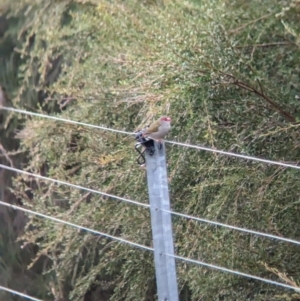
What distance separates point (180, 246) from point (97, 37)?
126 cm

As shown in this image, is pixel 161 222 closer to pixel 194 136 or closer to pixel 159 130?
pixel 159 130

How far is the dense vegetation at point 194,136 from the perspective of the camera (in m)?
2.32

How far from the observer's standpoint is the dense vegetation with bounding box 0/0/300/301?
2.32 meters

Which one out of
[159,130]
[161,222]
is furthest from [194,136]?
[161,222]

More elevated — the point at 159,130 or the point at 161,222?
the point at 159,130

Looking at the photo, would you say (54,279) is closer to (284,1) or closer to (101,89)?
(101,89)

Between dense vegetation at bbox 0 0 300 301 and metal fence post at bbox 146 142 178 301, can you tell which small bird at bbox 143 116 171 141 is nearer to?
metal fence post at bbox 146 142 178 301

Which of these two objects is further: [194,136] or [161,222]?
[194,136]

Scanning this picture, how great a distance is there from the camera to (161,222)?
1646mm

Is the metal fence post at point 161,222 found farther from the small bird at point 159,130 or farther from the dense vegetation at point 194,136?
the dense vegetation at point 194,136

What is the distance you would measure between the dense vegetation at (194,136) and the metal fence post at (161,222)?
0.35 meters

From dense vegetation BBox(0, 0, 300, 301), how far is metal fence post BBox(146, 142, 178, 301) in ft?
1.16

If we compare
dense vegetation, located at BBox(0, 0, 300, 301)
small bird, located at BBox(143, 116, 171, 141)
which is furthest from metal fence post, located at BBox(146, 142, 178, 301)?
dense vegetation, located at BBox(0, 0, 300, 301)

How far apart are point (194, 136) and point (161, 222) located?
0.90m
